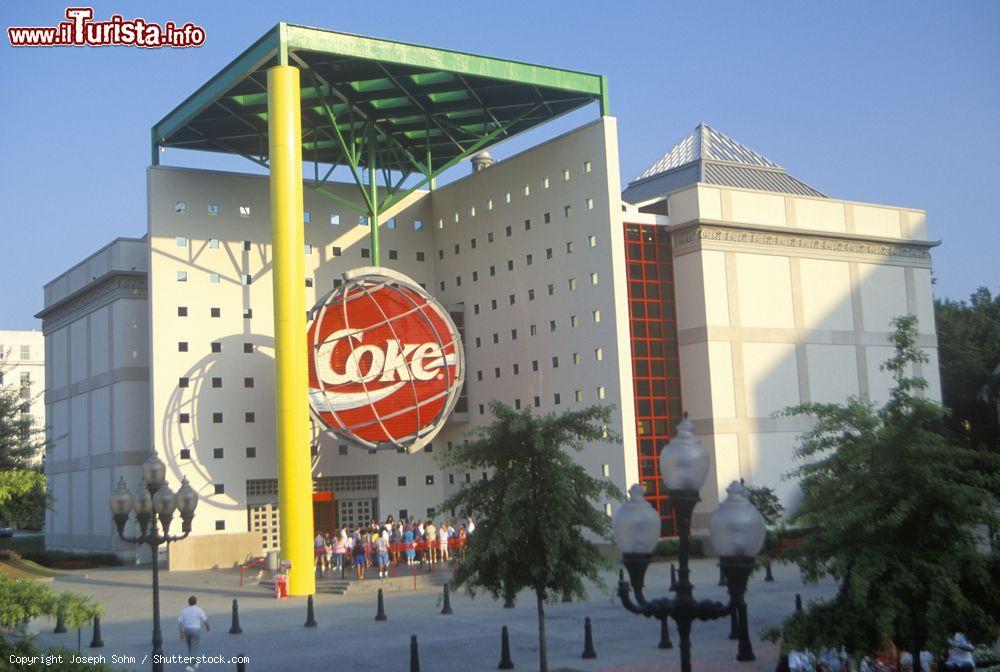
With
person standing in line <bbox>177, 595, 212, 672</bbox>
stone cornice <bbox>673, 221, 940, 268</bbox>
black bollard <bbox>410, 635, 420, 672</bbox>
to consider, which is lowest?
black bollard <bbox>410, 635, 420, 672</bbox>

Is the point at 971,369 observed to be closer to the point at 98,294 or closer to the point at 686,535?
the point at 98,294

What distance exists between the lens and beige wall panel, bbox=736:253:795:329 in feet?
152

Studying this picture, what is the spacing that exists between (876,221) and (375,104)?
2328cm

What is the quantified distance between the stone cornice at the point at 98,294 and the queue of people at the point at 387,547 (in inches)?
701

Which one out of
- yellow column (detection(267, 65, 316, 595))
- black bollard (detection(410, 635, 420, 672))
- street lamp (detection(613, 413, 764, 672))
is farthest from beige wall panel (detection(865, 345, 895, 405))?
street lamp (detection(613, 413, 764, 672))

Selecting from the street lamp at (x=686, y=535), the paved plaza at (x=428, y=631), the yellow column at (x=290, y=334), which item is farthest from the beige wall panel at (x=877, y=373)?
the street lamp at (x=686, y=535)

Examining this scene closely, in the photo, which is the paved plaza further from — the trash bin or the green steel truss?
the green steel truss

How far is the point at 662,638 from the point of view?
22312 mm

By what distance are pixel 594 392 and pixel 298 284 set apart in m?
12.7

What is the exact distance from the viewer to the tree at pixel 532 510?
19672 millimetres

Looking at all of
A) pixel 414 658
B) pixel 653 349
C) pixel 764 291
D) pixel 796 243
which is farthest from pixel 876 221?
pixel 414 658

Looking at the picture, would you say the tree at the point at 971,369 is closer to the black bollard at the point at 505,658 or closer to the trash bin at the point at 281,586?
the trash bin at the point at 281,586

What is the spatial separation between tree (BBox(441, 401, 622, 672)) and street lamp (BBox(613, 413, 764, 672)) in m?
8.48

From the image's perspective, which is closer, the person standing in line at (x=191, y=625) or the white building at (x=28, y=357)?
the person standing in line at (x=191, y=625)
